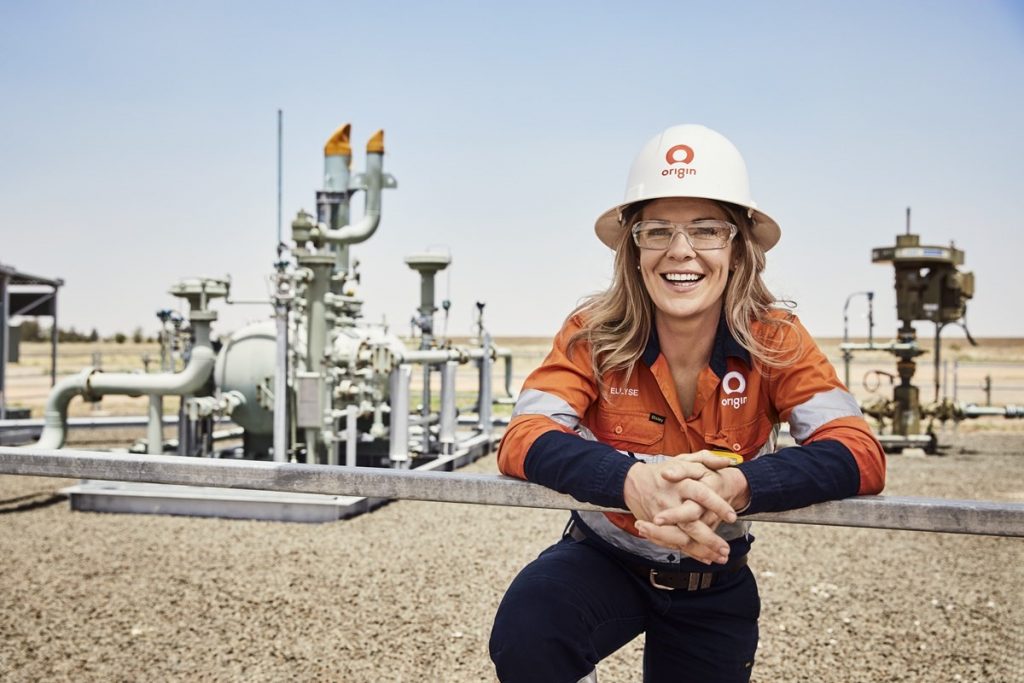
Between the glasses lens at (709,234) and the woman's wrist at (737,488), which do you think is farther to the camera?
the glasses lens at (709,234)

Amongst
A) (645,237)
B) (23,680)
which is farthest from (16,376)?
(645,237)

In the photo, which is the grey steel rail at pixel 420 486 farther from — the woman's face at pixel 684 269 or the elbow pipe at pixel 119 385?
the elbow pipe at pixel 119 385

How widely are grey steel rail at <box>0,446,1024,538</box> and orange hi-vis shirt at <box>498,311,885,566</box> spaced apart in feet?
0.43

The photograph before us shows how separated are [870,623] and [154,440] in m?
6.04

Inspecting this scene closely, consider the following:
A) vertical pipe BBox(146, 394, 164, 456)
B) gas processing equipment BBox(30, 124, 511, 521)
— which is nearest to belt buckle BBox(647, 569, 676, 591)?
gas processing equipment BBox(30, 124, 511, 521)

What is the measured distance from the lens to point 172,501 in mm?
7035

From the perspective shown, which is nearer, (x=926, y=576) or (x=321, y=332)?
(x=926, y=576)

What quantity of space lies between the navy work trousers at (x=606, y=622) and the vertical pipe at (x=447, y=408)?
278 inches

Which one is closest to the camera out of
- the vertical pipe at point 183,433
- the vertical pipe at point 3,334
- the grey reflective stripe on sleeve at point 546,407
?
the grey reflective stripe on sleeve at point 546,407

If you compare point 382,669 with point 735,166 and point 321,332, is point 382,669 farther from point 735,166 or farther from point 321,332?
point 321,332

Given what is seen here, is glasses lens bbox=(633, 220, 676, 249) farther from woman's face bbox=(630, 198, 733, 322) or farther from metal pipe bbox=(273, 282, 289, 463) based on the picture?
metal pipe bbox=(273, 282, 289, 463)

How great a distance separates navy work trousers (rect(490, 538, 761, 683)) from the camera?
176 cm

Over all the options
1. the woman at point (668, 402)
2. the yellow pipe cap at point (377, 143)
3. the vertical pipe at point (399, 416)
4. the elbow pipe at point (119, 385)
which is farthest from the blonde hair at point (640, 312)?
the yellow pipe cap at point (377, 143)

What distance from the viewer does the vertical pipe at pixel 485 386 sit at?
10.3 m
